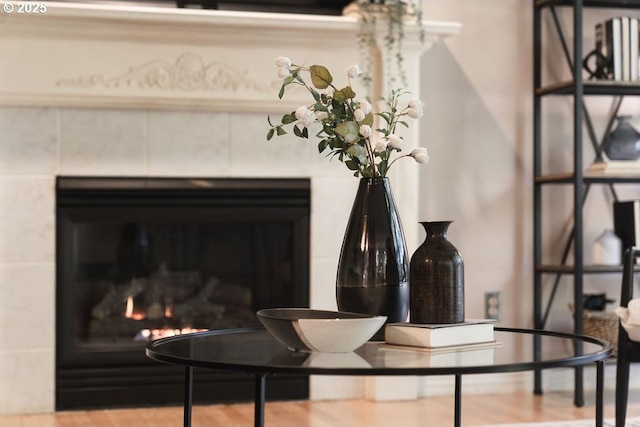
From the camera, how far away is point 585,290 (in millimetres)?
4363

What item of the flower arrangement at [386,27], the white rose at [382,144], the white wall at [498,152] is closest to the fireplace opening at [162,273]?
the flower arrangement at [386,27]

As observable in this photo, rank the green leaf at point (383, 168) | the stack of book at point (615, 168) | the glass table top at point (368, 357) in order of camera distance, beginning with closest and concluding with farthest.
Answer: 1. the glass table top at point (368, 357)
2. the green leaf at point (383, 168)
3. the stack of book at point (615, 168)

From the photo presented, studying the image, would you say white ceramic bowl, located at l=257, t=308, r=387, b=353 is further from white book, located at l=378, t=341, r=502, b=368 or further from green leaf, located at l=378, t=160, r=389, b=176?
green leaf, located at l=378, t=160, r=389, b=176

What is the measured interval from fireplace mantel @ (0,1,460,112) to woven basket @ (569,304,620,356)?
1.31 metres

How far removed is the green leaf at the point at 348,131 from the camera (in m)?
2.09

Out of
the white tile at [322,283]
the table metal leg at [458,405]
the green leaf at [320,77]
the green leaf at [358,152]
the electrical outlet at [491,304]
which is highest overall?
the green leaf at [320,77]

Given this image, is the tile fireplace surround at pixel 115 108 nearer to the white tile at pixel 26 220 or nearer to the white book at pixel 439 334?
the white tile at pixel 26 220

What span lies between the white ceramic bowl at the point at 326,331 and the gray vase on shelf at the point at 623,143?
260 centimetres

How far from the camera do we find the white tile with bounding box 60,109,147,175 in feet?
12.3

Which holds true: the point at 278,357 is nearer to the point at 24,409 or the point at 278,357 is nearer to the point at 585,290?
the point at 24,409

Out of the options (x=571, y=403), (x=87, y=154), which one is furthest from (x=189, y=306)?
(x=571, y=403)

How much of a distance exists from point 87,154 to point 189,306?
73cm

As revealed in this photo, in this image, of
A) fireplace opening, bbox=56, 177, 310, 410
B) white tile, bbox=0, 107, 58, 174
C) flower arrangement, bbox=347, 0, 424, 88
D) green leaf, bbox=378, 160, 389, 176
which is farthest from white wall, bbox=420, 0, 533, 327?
green leaf, bbox=378, 160, 389, 176

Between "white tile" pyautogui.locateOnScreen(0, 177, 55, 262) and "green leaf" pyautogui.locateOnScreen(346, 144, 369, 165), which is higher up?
"green leaf" pyautogui.locateOnScreen(346, 144, 369, 165)
